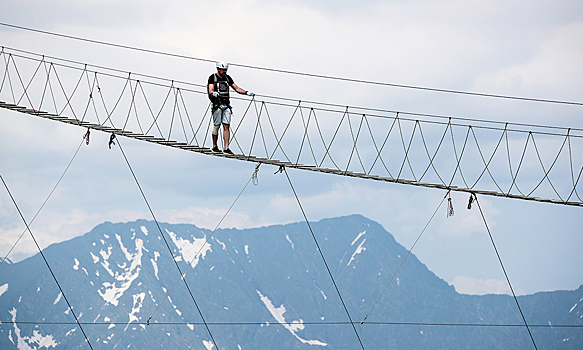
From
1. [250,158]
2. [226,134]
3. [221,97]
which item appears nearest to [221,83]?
[221,97]

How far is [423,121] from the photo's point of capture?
16.6m

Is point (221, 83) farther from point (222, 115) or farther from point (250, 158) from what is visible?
point (250, 158)

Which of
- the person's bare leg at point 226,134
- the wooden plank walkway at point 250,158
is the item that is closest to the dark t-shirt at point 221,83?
the person's bare leg at point 226,134

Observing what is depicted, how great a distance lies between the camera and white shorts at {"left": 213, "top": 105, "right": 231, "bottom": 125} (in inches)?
643

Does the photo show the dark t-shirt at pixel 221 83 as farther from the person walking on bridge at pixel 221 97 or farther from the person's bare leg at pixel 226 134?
the person's bare leg at pixel 226 134

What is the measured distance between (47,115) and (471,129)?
35.7 ft

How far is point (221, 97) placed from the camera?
53.0 feet

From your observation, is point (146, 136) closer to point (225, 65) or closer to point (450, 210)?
point (225, 65)

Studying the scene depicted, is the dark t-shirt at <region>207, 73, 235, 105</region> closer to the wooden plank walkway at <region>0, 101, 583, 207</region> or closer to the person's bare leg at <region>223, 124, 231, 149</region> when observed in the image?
the person's bare leg at <region>223, 124, 231, 149</region>

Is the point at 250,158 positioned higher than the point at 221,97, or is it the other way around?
the point at 221,97

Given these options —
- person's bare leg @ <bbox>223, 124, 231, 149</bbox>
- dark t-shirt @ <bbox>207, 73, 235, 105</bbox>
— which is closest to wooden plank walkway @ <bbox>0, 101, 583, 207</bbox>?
person's bare leg @ <bbox>223, 124, 231, 149</bbox>

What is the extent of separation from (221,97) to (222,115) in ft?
1.57

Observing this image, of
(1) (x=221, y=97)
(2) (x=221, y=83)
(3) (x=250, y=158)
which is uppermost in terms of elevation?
(2) (x=221, y=83)

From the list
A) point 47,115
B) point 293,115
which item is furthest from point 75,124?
point 293,115
